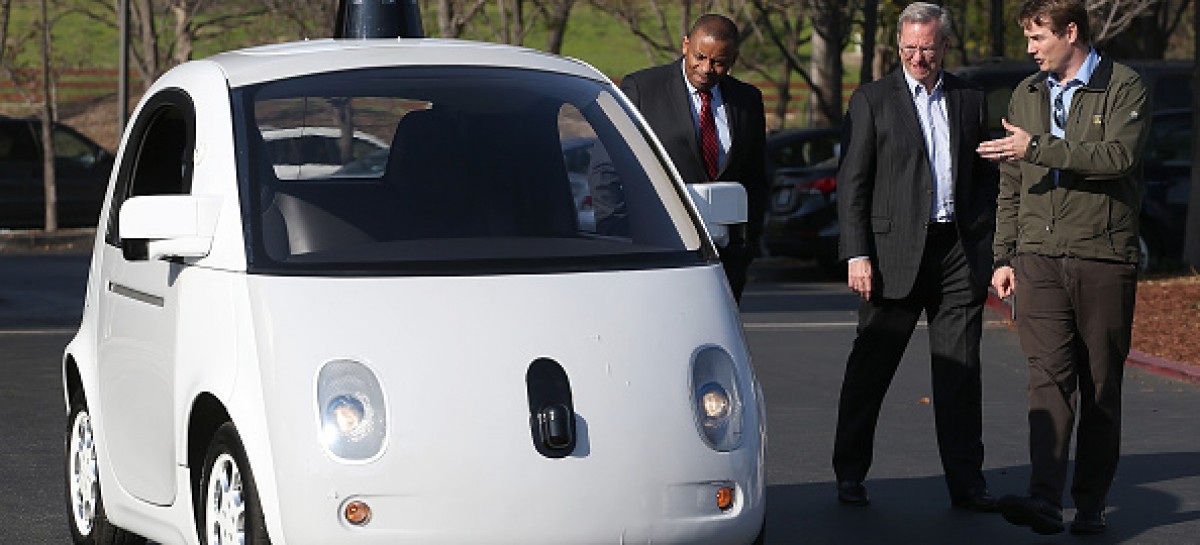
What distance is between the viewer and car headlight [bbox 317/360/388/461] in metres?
5.64

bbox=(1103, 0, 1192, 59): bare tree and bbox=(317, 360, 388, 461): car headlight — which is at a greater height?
bbox=(1103, 0, 1192, 59): bare tree

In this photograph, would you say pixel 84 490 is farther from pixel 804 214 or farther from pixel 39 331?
pixel 804 214

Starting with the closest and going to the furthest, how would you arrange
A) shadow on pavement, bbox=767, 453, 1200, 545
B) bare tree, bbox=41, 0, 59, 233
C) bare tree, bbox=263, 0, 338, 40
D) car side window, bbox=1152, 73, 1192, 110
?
1. shadow on pavement, bbox=767, 453, 1200, 545
2. car side window, bbox=1152, 73, 1192, 110
3. bare tree, bbox=41, 0, 59, 233
4. bare tree, bbox=263, 0, 338, 40

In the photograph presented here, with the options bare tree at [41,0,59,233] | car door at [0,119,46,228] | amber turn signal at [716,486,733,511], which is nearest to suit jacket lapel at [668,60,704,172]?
amber turn signal at [716,486,733,511]

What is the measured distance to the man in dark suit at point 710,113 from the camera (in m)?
8.63

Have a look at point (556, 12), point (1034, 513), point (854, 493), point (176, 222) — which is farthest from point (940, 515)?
point (556, 12)

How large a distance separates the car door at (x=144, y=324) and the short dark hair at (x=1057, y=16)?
293cm

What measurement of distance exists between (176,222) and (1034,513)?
3.26 metres

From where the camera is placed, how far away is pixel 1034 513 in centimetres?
777

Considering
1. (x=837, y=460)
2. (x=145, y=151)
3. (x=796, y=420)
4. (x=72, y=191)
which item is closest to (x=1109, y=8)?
(x=72, y=191)

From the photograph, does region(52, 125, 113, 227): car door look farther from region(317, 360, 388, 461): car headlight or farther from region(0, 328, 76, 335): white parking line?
region(317, 360, 388, 461): car headlight

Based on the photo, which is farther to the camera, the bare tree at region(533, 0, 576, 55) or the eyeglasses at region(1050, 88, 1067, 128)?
the bare tree at region(533, 0, 576, 55)

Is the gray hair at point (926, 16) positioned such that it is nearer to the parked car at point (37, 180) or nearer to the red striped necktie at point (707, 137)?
the red striped necktie at point (707, 137)

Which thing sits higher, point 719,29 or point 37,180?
point 719,29
